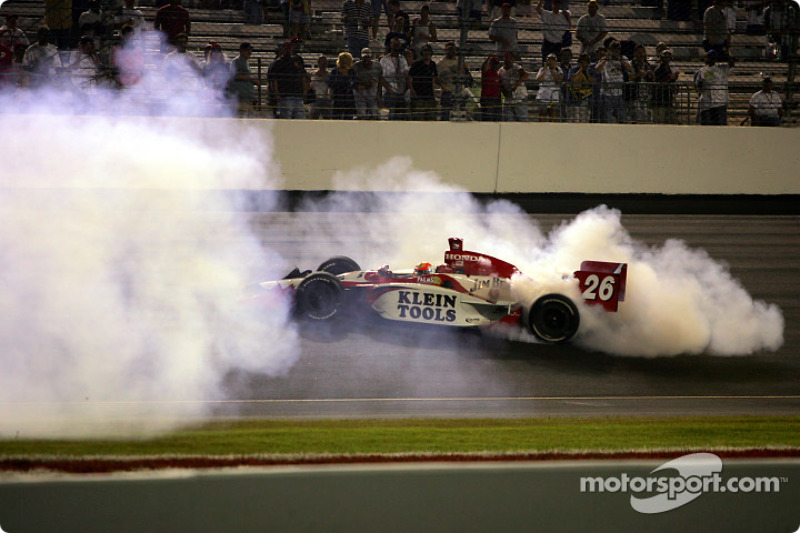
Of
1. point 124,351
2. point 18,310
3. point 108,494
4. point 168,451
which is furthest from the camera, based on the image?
point 18,310

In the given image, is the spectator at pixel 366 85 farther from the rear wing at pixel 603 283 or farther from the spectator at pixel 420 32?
the rear wing at pixel 603 283

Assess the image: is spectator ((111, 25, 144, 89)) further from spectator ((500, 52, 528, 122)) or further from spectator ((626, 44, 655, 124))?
spectator ((626, 44, 655, 124))

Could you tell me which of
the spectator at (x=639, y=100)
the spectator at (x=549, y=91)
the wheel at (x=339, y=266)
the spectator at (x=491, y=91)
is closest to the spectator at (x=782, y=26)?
the spectator at (x=639, y=100)

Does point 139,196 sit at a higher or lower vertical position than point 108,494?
higher

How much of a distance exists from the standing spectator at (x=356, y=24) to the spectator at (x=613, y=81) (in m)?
4.69

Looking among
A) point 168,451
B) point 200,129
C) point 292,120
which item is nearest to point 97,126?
point 200,129

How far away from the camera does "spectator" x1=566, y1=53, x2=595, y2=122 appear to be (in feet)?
57.7

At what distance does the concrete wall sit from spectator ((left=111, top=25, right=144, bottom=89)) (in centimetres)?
225

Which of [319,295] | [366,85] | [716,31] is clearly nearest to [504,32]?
[366,85]

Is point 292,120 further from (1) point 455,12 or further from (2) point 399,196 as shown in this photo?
(1) point 455,12

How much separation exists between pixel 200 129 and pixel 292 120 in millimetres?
1668

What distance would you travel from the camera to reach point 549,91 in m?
17.7

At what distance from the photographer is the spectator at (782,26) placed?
1862 cm

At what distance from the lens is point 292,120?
16.3 metres
